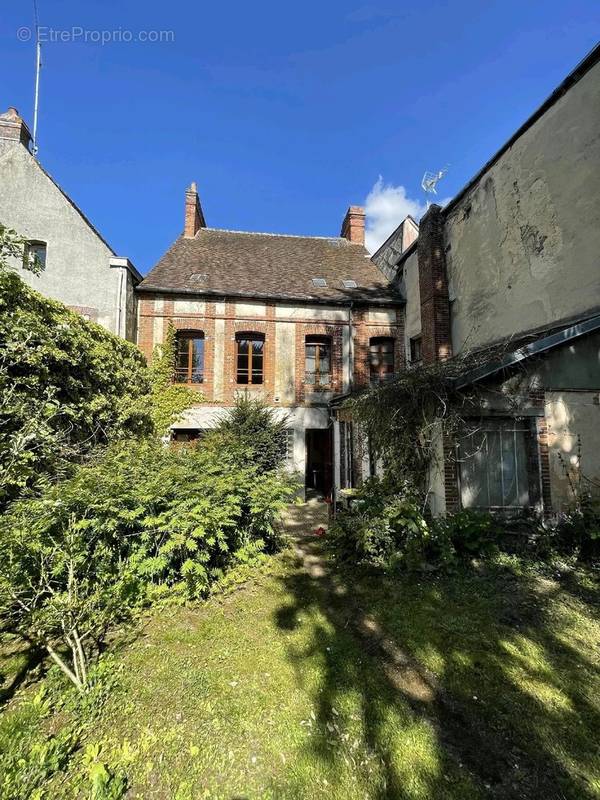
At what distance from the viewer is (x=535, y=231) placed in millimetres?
7578

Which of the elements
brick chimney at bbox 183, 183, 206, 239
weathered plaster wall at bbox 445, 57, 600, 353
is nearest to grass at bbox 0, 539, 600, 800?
weathered plaster wall at bbox 445, 57, 600, 353

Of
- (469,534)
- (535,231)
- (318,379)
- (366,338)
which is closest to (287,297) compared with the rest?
(318,379)

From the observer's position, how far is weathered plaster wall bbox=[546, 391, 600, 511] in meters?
6.25

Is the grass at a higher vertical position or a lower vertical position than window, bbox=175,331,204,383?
lower

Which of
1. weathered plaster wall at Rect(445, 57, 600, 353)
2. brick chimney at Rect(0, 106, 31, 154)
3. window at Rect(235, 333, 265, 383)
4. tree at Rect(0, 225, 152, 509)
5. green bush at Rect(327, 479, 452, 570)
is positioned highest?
brick chimney at Rect(0, 106, 31, 154)

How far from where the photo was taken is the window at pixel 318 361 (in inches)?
471

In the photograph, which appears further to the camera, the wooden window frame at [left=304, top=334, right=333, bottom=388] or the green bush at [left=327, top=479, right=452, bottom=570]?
the wooden window frame at [left=304, top=334, right=333, bottom=388]

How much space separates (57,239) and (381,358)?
10141 mm

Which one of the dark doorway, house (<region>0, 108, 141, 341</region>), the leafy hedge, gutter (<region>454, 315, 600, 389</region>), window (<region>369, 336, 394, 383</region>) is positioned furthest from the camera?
the dark doorway

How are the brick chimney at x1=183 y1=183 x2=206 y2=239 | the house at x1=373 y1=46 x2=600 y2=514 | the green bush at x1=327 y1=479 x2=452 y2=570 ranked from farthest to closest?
the brick chimney at x1=183 y1=183 x2=206 y2=239 → the house at x1=373 y1=46 x2=600 y2=514 → the green bush at x1=327 y1=479 x2=452 y2=570

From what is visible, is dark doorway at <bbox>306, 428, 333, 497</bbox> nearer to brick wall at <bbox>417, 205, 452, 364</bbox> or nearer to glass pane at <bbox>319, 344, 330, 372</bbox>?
glass pane at <bbox>319, 344, 330, 372</bbox>

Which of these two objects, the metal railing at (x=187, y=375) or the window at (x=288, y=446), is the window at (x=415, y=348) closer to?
the window at (x=288, y=446)

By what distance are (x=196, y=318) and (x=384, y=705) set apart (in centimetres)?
1065

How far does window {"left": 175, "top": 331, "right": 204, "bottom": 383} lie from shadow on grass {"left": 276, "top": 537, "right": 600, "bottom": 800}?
780 centimetres
